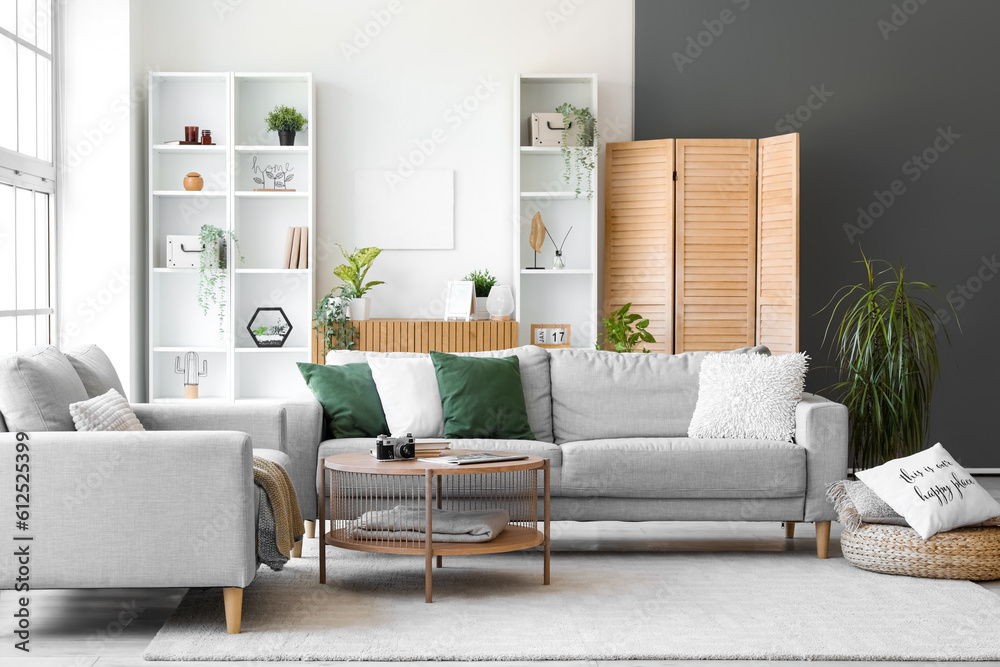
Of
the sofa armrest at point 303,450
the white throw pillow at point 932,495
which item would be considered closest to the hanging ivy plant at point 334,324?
the sofa armrest at point 303,450

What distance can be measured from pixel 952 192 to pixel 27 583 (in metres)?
5.62

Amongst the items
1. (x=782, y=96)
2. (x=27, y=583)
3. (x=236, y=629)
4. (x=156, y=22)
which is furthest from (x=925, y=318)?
(x=156, y=22)

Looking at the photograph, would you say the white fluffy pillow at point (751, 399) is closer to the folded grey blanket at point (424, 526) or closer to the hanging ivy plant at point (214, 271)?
the folded grey blanket at point (424, 526)

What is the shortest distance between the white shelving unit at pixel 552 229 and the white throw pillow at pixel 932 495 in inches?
100

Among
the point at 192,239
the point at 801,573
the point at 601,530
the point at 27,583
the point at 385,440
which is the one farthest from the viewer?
the point at 192,239

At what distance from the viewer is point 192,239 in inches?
236

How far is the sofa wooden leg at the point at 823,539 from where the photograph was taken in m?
4.07

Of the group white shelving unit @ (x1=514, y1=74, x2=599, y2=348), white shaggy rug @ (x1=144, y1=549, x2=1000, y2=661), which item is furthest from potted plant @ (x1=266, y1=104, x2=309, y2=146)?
white shaggy rug @ (x1=144, y1=549, x2=1000, y2=661)

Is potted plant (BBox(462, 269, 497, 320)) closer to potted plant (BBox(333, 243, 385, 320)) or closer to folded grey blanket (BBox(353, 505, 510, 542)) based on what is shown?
potted plant (BBox(333, 243, 385, 320))

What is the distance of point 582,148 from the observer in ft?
19.8

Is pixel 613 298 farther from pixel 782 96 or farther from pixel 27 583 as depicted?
pixel 27 583

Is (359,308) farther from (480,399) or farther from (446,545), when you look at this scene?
(446,545)

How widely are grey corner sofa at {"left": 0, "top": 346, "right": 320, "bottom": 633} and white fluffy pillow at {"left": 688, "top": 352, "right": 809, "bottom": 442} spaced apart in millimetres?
2122

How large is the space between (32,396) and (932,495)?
319 cm
